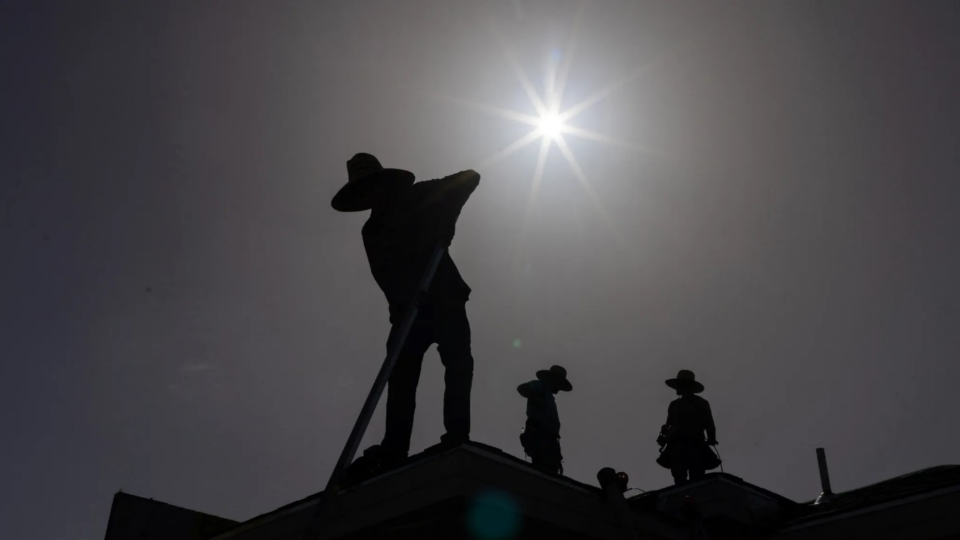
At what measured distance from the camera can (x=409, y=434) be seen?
19.5 ft

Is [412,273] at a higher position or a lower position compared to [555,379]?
lower

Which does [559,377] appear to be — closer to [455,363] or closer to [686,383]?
[686,383]

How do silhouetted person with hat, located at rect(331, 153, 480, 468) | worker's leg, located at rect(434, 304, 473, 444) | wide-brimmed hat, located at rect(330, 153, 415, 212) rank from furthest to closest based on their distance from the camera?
wide-brimmed hat, located at rect(330, 153, 415, 212) → silhouetted person with hat, located at rect(331, 153, 480, 468) → worker's leg, located at rect(434, 304, 473, 444)

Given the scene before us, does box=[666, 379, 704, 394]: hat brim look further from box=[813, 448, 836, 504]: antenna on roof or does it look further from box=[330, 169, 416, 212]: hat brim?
box=[330, 169, 416, 212]: hat brim

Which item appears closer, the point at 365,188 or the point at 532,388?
the point at 365,188

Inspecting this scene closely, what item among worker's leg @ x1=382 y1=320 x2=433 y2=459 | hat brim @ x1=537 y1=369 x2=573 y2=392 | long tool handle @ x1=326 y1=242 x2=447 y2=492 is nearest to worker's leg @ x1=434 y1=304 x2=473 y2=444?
worker's leg @ x1=382 y1=320 x2=433 y2=459

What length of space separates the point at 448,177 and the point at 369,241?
0.81 meters

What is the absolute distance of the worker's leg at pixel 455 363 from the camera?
565 centimetres

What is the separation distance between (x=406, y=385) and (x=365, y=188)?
1.56 m

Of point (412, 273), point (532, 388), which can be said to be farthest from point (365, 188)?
point (532, 388)

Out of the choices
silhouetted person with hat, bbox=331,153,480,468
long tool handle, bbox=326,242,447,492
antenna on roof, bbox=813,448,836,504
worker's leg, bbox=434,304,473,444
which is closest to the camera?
long tool handle, bbox=326,242,447,492

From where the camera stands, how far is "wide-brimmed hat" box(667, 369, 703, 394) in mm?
11258

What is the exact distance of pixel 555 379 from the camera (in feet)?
37.6

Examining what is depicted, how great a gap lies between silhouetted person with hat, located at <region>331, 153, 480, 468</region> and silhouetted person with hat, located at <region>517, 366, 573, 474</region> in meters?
4.21
